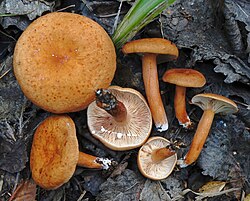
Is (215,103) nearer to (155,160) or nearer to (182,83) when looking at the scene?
(182,83)

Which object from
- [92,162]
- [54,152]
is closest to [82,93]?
[54,152]

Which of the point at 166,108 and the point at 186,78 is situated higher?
the point at 186,78

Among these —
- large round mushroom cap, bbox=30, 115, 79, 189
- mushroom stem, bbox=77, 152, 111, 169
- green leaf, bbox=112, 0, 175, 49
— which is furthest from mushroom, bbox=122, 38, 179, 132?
large round mushroom cap, bbox=30, 115, 79, 189

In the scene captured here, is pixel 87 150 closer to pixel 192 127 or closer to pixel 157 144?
pixel 157 144

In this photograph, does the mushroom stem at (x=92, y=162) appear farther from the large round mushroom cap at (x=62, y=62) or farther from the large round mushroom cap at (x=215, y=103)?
the large round mushroom cap at (x=215, y=103)

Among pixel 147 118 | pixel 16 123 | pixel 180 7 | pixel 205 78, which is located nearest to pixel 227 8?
pixel 180 7

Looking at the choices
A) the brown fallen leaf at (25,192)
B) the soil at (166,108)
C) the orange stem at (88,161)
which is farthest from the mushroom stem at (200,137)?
the brown fallen leaf at (25,192)
